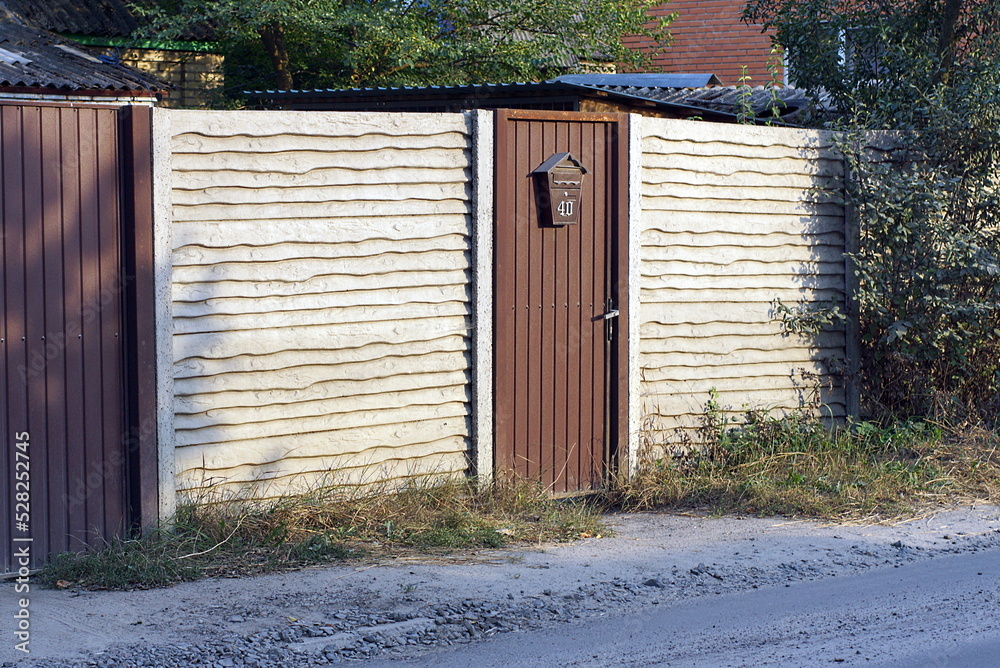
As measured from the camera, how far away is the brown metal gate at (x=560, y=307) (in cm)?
644

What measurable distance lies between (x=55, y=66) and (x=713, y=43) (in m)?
14.3

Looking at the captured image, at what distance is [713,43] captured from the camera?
24.0 metres

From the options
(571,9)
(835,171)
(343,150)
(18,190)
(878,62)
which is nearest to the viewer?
(18,190)

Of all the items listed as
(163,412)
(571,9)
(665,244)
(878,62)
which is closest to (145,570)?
(163,412)

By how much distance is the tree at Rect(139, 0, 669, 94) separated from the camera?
16.2 m

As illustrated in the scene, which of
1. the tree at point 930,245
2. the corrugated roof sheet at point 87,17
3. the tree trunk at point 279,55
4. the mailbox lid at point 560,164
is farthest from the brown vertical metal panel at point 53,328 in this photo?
the tree trunk at point 279,55

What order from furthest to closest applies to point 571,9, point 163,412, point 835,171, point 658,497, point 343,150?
→ point 571,9 < point 835,171 < point 658,497 < point 343,150 < point 163,412

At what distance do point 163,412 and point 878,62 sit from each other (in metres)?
6.78

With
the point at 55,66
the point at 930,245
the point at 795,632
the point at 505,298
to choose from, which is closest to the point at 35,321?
the point at 505,298

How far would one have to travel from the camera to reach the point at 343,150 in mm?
5879

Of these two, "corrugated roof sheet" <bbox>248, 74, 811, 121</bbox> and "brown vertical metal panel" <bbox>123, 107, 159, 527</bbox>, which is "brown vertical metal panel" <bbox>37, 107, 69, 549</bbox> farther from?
"corrugated roof sheet" <bbox>248, 74, 811, 121</bbox>

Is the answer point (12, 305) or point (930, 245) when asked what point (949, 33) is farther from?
point (12, 305)

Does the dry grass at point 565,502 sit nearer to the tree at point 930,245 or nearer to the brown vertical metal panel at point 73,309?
the brown vertical metal panel at point 73,309

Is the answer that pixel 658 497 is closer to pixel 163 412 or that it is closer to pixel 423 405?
pixel 423 405
